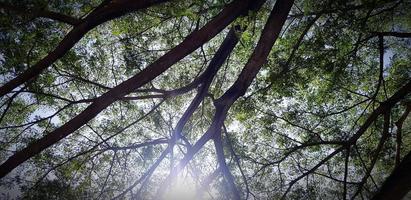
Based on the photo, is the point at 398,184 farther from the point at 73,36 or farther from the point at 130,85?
Answer: the point at 73,36

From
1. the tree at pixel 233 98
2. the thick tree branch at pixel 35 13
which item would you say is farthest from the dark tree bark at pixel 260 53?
the thick tree branch at pixel 35 13

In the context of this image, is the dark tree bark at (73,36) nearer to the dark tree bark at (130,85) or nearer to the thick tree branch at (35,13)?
the thick tree branch at (35,13)

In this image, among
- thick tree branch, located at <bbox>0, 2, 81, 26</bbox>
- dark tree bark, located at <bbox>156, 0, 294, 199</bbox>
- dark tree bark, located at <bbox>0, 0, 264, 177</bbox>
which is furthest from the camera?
dark tree bark, located at <bbox>156, 0, 294, 199</bbox>

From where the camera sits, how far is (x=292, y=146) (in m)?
5.20

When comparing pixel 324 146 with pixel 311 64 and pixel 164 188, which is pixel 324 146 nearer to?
pixel 311 64

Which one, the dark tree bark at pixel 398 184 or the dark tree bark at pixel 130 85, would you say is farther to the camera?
the dark tree bark at pixel 130 85

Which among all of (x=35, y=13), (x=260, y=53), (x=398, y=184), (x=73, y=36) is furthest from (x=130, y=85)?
(x=398, y=184)

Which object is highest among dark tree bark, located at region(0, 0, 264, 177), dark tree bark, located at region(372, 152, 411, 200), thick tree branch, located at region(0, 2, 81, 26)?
thick tree branch, located at region(0, 2, 81, 26)

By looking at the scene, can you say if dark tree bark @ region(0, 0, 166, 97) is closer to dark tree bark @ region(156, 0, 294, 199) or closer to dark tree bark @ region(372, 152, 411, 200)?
dark tree bark @ region(156, 0, 294, 199)

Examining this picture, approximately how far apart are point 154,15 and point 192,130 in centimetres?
258

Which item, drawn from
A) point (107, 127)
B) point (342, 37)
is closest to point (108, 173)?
point (107, 127)

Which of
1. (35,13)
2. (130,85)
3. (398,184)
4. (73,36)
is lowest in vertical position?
(398,184)

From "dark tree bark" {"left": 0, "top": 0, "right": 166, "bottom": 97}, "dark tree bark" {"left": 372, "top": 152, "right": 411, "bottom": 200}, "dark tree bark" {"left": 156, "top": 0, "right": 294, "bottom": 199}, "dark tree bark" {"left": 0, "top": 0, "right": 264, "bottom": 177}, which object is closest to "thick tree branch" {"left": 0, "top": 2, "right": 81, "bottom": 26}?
"dark tree bark" {"left": 0, "top": 0, "right": 166, "bottom": 97}

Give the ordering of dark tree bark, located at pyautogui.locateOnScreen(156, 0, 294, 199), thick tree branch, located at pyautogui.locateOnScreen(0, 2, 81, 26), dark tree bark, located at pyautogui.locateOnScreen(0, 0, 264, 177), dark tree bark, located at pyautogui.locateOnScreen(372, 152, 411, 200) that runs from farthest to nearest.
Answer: dark tree bark, located at pyautogui.locateOnScreen(156, 0, 294, 199) < thick tree branch, located at pyautogui.locateOnScreen(0, 2, 81, 26) < dark tree bark, located at pyautogui.locateOnScreen(0, 0, 264, 177) < dark tree bark, located at pyautogui.locateOnScreen(372, 152, 411, 200)
